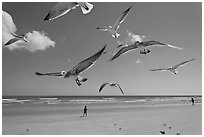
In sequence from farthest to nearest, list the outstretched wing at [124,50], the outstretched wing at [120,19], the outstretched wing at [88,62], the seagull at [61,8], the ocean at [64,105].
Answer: the ocean at [64,105] → the outstretched wing at [120,19] → the outstretched wing at [124,50] → the seagull at [61,8] → the outstretched wing at [88,62]

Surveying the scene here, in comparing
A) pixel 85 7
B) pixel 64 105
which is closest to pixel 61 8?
pixel 85 7

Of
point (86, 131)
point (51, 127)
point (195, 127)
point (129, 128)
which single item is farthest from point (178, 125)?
point (51, 127)

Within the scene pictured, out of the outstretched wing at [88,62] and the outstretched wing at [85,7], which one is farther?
the outstretched wing at [85,7]

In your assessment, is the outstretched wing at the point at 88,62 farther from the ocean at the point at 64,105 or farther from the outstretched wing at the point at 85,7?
the ocean at the point at 64,105

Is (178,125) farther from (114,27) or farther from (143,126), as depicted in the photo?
(114,27)

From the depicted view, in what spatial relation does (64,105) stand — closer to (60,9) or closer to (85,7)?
(60,9)

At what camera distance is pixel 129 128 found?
4648mm

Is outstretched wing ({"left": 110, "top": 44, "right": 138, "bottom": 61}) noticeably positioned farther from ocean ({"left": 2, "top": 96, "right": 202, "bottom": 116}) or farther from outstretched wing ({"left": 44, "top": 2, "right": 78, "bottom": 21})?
ocean ({"left": 2, "top": 96, "right": 202, "bottom": 116})

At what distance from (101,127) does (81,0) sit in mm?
3268

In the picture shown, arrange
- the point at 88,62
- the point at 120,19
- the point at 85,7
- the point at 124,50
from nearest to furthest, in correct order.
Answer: the point at 88,62, the point at 85,7, the point at 124,50, the point at 120,19

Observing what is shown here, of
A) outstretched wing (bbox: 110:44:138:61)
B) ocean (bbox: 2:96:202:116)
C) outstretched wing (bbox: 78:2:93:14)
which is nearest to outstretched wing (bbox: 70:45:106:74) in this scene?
outstretched wing (bbox: 78:2:93:14)

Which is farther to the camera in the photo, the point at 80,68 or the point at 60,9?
the point at 60,9

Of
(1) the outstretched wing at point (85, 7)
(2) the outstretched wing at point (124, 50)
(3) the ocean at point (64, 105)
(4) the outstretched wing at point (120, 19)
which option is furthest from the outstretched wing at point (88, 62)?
(3) the ocean at point (64, 105)

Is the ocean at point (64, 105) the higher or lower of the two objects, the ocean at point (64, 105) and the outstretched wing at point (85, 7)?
the higher
